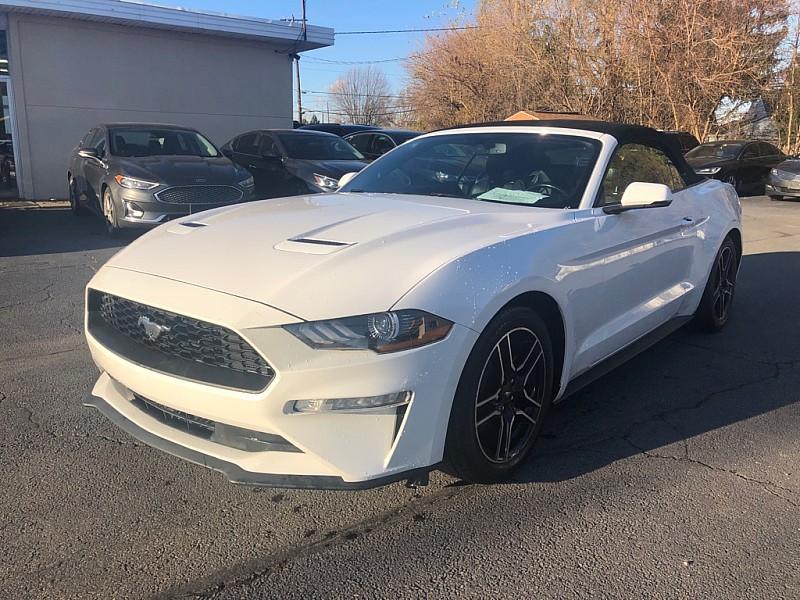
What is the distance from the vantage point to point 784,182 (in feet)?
54.9

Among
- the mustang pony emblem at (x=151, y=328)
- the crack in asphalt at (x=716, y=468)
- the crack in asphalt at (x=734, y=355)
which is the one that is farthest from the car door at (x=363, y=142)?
the mustang pony emblem at (x=151, y=328)

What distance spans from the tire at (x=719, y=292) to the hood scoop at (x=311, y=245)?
3.38 metres

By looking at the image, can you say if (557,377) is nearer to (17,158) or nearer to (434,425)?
(434,425)

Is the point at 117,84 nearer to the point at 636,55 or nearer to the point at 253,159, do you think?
the point at 253,159

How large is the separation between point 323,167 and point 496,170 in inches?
281

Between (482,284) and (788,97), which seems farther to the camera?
(788,97)

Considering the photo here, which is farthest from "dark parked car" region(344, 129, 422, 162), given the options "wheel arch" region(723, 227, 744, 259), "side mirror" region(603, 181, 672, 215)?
"side mirror" region(603, 181, 672, 215)

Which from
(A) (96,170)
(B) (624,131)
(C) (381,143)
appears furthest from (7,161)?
(B) (624,131)

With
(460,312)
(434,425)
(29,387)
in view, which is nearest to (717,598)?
(434,425)

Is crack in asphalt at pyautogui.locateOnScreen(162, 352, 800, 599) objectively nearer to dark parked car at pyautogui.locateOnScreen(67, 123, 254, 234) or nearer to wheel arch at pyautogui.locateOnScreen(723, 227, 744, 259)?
wheel arch at pyautogui.locateOnScreen(723, 227, 744, 259)

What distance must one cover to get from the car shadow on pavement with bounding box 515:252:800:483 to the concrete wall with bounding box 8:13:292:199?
43.1ft

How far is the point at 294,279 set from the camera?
2553 mm

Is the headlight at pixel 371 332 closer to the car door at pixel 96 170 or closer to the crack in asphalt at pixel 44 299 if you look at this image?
the crack in asphalt at pixel 44 299

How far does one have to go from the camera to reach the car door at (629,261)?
3.41m
